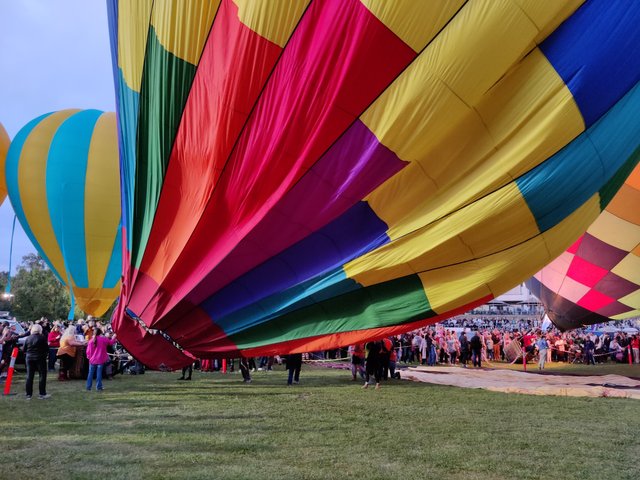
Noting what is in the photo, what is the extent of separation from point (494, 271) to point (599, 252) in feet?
23.7

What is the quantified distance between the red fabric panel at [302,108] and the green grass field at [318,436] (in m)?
2.15

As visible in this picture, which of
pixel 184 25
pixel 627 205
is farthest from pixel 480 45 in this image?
pixel 627 205

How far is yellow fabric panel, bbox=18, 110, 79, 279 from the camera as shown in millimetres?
15578

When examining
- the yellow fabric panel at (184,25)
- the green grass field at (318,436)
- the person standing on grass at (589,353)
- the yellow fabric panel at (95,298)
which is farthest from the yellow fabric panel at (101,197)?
the person standing on grass at (589,353)

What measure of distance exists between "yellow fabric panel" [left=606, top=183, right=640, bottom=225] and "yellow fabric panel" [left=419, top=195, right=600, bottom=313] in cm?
536

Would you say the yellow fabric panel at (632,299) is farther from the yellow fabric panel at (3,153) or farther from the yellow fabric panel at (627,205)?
the yellow fabric panel at (3,153)

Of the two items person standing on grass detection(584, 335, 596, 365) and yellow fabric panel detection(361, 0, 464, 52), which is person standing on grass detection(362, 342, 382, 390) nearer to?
yellow fabric panel detection(361, 0, 464, 52)

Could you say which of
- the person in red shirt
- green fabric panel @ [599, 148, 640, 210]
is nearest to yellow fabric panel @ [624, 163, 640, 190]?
green fabric panel @ [599, 148, 640, 210]

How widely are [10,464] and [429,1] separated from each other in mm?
5672

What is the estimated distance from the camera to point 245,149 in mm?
5758

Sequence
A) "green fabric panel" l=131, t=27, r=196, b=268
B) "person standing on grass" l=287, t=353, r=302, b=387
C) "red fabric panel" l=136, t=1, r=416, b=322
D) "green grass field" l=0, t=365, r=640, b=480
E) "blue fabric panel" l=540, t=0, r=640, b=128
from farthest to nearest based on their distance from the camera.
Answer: "person standing on grass" l=287, t=353, r=302, b=387 < "green fabric panel" l=131, t=27, r=196, b=268 < "red fabric panel" l=136, t=1, r=416, b=322 < "blue fabric panel" l=540, t=0, r=640, b=128 < "green grass field" l=0, t=365, r=640, b=480

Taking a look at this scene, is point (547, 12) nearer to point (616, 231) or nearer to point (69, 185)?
point (616, 231)

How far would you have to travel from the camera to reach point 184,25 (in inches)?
226

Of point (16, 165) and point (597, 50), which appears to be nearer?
point (597, 50)
